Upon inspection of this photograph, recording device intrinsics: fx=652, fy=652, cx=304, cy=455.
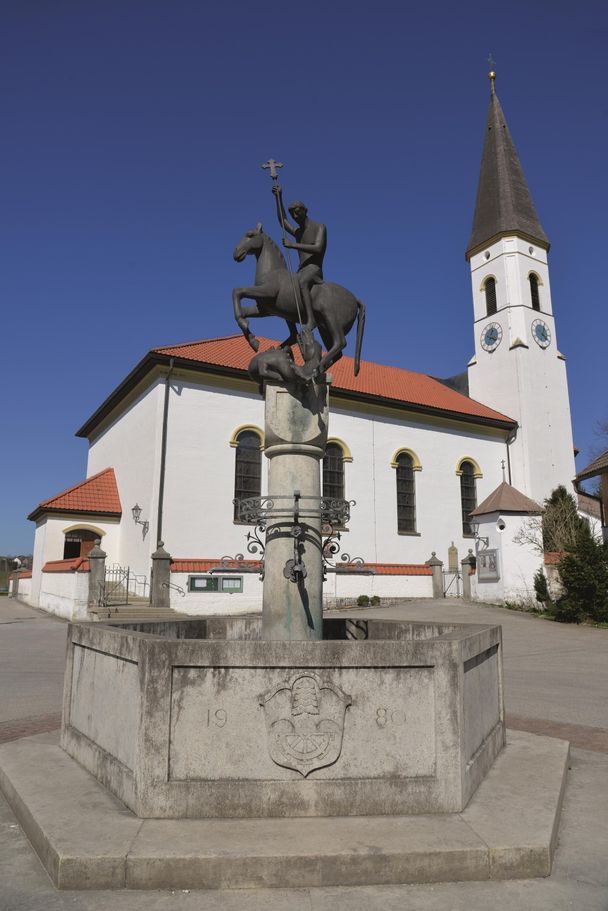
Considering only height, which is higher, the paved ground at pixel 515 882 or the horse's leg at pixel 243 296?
the horse's leg at pixel 243 296

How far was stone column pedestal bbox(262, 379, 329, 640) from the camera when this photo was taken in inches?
225

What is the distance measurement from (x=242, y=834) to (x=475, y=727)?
188 cm

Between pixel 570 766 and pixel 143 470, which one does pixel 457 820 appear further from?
pixel 143 470

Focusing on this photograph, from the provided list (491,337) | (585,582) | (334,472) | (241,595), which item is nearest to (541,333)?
(491,337)

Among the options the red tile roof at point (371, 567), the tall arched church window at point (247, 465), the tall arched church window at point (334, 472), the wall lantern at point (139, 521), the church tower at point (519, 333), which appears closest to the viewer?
the red tile roof at point (371, 567)

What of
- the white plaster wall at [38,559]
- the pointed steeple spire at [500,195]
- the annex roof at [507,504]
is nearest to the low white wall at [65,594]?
the white plaster wall at [38,559]

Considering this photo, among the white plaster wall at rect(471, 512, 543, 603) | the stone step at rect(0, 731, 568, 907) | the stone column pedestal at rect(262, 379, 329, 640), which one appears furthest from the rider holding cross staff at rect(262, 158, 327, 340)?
the white plaster wall at rect(471, 512, 543, 603)

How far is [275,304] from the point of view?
659cm

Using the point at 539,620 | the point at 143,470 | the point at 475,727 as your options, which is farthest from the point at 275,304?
the point at 143,470

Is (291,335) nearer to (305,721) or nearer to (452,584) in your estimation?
(305,721)

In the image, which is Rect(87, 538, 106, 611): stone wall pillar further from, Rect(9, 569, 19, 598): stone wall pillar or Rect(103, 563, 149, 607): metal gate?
Rect(9, 569, 19, 598): stone wall pillar

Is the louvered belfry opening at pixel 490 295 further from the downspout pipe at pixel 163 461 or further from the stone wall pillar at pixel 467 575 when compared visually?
the downspout pipe at pixel 163 461

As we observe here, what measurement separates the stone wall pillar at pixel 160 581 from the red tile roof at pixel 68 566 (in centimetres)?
204

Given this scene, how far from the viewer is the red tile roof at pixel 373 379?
1025 inches
